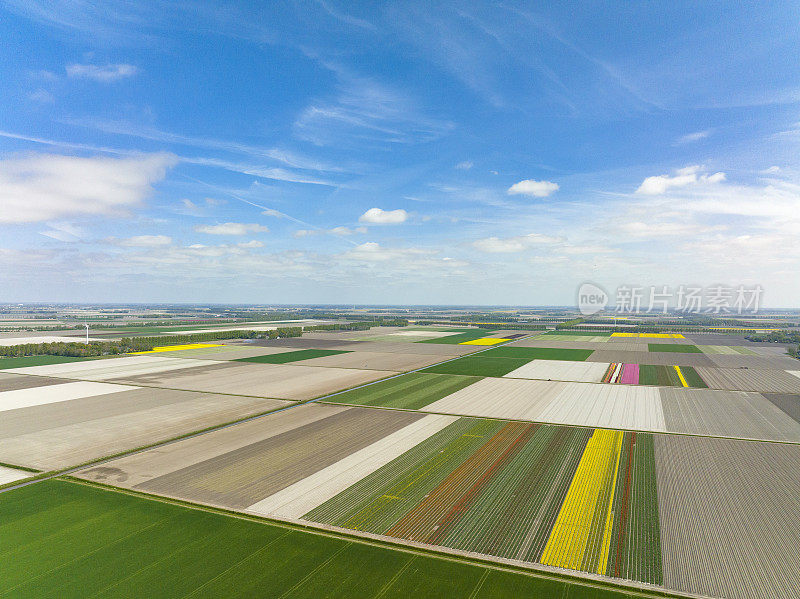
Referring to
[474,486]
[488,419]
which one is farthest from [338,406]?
[474,486]

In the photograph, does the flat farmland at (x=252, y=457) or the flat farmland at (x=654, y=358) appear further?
the flat farmland at (x=654, y=358)

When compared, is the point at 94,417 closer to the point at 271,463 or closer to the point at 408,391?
the point at 271,463

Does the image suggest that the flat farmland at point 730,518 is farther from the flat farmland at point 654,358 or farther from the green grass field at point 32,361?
the green grass field at point 32,361

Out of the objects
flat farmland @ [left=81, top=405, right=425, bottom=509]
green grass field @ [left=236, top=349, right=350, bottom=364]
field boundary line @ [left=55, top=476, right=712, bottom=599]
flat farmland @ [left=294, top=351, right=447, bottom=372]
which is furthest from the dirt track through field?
green grass field @ [left=236, top=349, right=350, bottom=364]

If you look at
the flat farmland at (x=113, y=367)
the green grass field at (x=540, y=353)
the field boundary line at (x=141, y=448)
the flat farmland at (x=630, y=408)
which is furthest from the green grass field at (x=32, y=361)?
the green grass field at (x=540, y=353)

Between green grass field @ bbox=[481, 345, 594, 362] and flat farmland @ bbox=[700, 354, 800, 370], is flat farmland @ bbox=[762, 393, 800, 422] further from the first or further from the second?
green grass field @ bbox=[481, 345, 594, 362]

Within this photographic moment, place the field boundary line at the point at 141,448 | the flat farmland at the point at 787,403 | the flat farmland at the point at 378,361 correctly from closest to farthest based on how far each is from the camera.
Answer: the field boundary line at the point at 141,448 → the flat farmland at the point at 787,403 → the flat farmland at the point at 378,361
